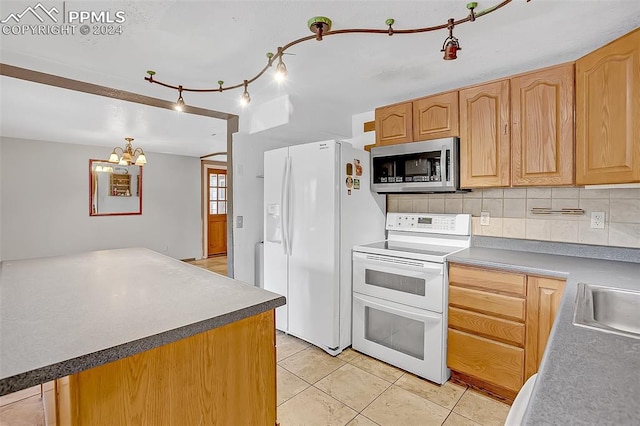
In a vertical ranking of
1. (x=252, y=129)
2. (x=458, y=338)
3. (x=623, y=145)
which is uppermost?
(x=252, y=129)

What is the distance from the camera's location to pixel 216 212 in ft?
23.6

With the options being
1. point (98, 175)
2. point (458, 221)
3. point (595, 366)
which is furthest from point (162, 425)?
point (98, 175)

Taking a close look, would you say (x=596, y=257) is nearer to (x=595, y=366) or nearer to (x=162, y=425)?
(x=595, y=366)

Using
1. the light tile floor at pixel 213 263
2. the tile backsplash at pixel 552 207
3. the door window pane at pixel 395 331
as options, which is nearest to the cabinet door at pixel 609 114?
the tile backsplash at pixel 552 207

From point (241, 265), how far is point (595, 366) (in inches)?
129

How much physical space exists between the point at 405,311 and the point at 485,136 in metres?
1.38

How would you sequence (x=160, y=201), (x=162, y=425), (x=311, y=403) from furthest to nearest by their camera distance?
1. (x=160, y=201)
2. (x=311, y=403)
3. (x=162, y=425)

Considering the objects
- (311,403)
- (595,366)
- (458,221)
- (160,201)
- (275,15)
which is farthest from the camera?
(160,201)

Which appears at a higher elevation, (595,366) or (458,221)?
(458,221)

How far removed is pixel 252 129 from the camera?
3.50m

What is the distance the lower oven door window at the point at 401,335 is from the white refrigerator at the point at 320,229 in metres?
0.16

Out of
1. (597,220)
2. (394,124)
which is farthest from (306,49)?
(597,220)

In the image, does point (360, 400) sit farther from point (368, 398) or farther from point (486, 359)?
point (486, 359)

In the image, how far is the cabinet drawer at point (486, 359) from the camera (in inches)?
75.8
